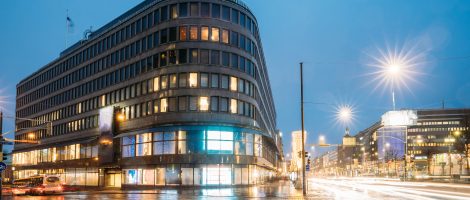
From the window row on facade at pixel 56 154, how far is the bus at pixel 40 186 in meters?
30.6

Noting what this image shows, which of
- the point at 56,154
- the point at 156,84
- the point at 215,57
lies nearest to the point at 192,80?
the point at 215,57

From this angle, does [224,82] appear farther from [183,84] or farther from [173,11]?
[173,11]

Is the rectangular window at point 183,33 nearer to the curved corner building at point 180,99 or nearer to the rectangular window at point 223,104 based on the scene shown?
the curved corner building at point 180,99

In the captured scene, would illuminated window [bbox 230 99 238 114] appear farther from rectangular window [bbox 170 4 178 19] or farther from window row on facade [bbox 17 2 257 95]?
rectangular window [bbox 170 4 178 19]

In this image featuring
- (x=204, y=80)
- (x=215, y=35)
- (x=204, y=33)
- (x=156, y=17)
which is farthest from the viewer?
(x=156, y=17)

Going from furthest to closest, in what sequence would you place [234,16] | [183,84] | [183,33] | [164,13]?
1. [234,16]
2. [164,13]
3. [183,33]
4. [183,84]

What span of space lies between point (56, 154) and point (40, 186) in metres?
48.8

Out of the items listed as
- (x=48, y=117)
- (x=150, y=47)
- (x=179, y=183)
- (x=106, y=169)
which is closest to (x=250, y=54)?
(x=150, y=47)

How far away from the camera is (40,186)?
4469cm

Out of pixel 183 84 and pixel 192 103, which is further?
pixel 183 84

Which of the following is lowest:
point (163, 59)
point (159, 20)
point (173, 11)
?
point (163, 59)

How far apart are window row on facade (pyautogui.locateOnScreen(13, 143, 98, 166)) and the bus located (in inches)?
1205

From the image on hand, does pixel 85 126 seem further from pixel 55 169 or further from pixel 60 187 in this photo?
pixel 60 187

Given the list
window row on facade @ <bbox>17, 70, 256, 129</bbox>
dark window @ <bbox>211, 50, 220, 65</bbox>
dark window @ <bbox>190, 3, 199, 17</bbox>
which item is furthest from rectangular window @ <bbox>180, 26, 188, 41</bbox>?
window row on facade @ <bbox>17, 70, 256, 129</bbox>
